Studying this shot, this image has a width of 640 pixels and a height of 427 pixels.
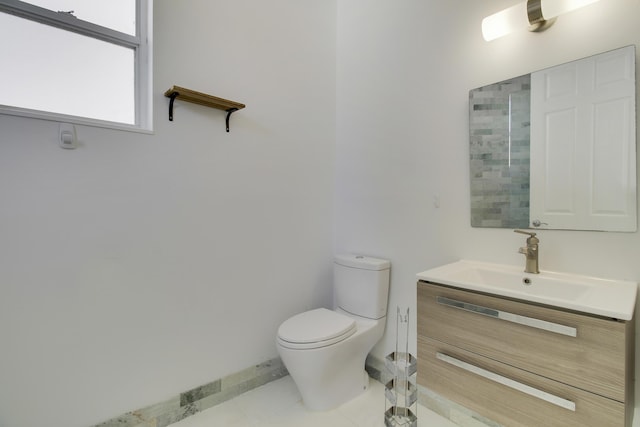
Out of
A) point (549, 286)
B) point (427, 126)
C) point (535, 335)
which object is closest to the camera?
point (535, 335)

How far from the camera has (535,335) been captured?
95 centimetres

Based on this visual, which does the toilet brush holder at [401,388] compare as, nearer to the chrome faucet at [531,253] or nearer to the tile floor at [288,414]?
the tile floor at [288,414]

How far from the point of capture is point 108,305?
1392 mm

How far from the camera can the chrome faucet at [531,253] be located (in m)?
1.25

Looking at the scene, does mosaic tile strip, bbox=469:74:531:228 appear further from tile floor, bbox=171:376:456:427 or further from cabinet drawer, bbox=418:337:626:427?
tile floor, bbox=171:376:456:427

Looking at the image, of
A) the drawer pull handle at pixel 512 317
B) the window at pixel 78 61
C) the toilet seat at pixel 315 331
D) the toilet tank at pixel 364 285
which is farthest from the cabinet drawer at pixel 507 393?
the window at pixel 78 61

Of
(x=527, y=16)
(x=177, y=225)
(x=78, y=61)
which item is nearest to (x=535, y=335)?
(x=527, y=16)

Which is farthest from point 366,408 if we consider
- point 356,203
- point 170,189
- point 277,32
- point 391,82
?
point 277,32

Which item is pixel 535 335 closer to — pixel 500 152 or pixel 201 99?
pixel 500 152

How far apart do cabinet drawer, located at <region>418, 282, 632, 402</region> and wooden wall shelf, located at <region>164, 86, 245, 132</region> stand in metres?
1.38

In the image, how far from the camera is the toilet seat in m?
1.49

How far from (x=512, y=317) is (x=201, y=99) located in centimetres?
167

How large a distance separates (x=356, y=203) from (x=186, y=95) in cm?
122

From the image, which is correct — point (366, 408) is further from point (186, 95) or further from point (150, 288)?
point (186, 95)
